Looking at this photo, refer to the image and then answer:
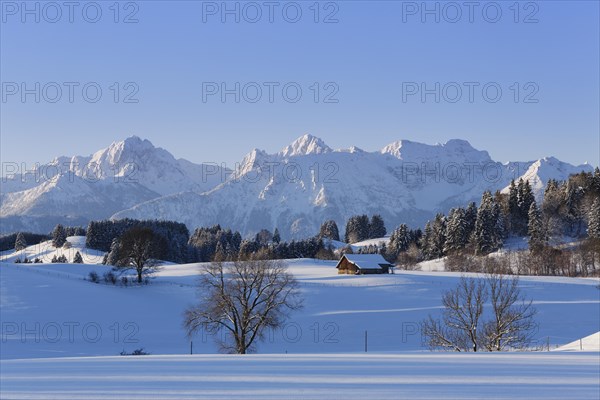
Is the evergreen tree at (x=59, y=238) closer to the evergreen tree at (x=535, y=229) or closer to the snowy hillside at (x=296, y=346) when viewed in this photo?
the snowy hillside at (x=296, y=346)

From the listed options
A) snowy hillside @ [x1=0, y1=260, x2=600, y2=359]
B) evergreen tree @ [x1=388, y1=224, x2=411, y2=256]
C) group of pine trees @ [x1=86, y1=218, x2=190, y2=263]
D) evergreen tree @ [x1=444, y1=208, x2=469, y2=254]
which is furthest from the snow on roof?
Result: group of pine trees @ [x1=86, y1=218, x2=190, y2=263]

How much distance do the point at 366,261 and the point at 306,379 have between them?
83.9 metres

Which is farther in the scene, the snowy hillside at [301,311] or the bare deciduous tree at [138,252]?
the bare deciduous tree at [138,252]

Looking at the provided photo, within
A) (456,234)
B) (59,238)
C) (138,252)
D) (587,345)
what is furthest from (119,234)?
(587,345)

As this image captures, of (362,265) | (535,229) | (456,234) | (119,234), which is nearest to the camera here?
(362,265)

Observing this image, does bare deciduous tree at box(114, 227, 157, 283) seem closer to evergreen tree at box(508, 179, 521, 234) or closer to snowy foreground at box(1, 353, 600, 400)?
snowy foreground at box(1, 353, 600, 400)

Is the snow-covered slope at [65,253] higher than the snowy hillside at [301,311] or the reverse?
higher

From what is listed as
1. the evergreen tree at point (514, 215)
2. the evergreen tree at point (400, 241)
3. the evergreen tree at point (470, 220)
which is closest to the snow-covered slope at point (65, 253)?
the evergreen tree at point (400, 241)

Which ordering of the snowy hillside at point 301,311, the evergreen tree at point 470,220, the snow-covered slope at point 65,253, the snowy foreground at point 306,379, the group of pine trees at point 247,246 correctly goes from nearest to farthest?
the snowy foreground at point 306,379, the snowy hillside at point 301,311, the evergreen tree at point 470,220, the group of pine trees at point 247,246, the snow-covered slope at point 65,253

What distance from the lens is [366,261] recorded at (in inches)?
3780

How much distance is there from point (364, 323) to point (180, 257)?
392ft

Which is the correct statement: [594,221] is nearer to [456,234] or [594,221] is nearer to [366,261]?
[456,234]

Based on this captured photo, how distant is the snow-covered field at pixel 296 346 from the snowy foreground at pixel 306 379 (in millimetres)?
38

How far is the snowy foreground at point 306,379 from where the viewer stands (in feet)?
36.9
